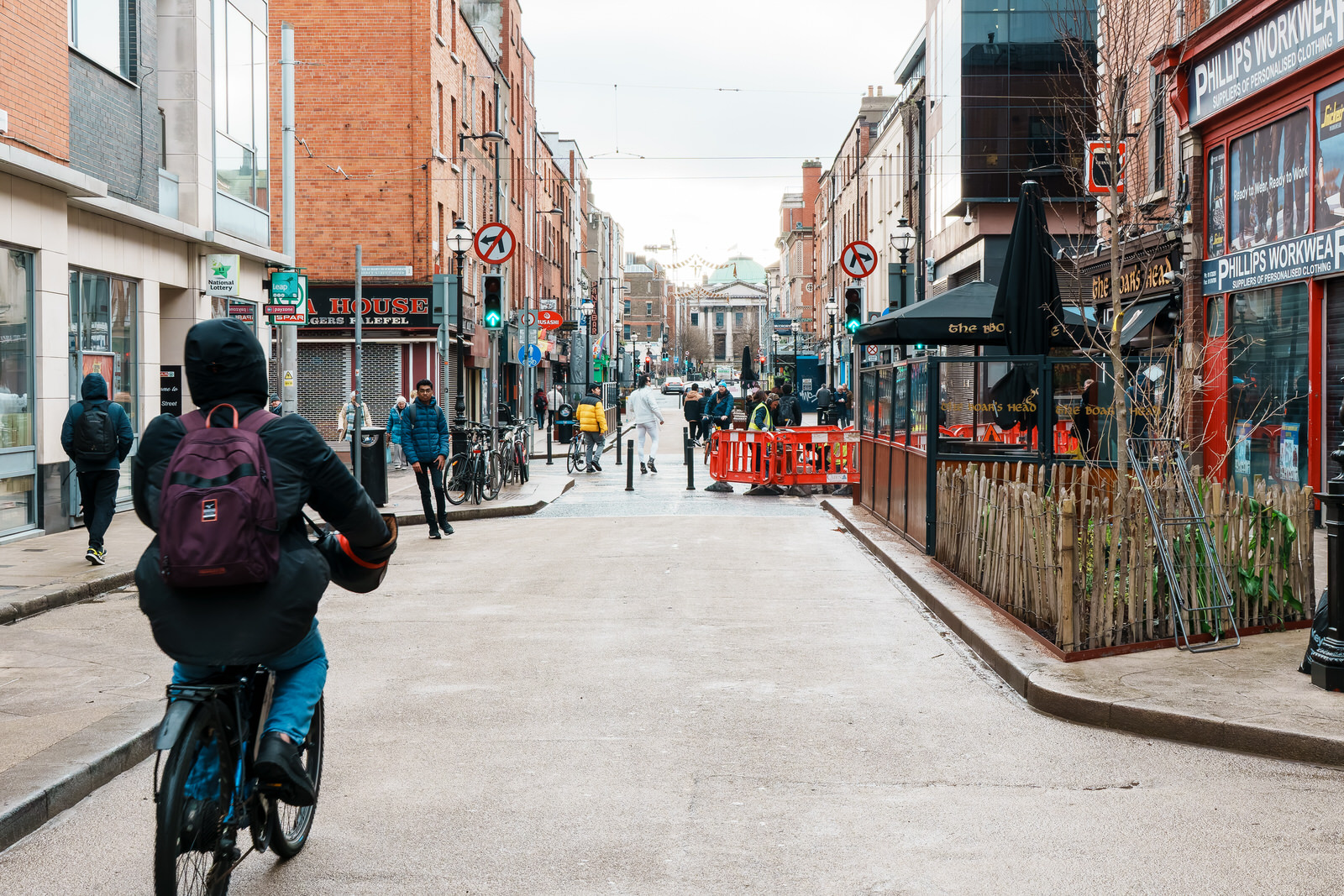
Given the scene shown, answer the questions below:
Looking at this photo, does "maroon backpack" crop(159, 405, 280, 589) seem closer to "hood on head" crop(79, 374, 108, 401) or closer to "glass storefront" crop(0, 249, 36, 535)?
"hood on head" crop(79, 374, 108, 401)

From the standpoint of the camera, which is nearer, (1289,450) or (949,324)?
(1289,450)

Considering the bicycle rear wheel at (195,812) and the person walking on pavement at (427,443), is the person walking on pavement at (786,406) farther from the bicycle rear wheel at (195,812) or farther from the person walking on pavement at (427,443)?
the bicycle rear wheel at (195,812)

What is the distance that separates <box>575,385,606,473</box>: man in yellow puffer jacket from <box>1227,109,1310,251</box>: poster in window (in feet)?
42.6

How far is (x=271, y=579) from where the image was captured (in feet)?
12.7

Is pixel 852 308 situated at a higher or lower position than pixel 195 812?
higher

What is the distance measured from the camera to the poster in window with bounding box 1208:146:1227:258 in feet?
57.5

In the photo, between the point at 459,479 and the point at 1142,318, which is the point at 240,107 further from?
the point at 1142,318

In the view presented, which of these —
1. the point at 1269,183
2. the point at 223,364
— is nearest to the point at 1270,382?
the point at 1269,183

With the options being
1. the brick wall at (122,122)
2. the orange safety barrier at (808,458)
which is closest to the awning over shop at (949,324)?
the orange safety barrier at (808,458)

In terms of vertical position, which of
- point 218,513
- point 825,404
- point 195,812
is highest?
point 825,404

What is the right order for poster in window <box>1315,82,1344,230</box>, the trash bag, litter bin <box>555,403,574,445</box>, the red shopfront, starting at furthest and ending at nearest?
litter bin <box>555,403,574,445</box>, the red shopfront, poster in window <box>1315,82,1344,230</box>, the trash bag

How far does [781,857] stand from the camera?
4.65m

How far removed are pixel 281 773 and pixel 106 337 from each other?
15.3 meters

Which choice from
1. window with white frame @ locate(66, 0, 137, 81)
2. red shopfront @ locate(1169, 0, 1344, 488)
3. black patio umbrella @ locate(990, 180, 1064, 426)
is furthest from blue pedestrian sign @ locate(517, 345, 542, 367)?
black patio umbrella @ locate(990, 180, 1064, 426)
